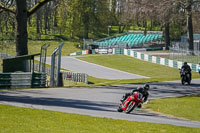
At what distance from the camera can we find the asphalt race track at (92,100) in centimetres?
1452

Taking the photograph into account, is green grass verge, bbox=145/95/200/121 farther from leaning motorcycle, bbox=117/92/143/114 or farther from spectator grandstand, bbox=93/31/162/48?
spectator grandstand, bbox=93/31/162/48

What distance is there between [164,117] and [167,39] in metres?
50.5

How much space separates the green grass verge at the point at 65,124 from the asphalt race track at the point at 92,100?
1.29m

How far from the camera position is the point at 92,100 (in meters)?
18.9

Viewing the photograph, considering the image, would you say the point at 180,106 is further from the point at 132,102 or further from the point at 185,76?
the point at 185,76

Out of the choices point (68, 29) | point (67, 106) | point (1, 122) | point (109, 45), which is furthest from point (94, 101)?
point (68, 29)

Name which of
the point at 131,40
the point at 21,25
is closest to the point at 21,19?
the point at 21,25

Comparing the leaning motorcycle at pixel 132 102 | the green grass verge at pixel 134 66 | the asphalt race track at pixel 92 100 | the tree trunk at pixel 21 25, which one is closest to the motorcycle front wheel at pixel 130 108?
the leaning motorcycle at pixel 132 102

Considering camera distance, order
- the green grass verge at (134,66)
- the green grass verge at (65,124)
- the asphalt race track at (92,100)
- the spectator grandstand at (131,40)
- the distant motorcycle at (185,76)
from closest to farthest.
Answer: the green grass verge at (65,124)
the asphalt race track at (92,100)
the distant motorcycle at (185,76)
the green grass verge at (134,66)
the spectator grandstand at (131,40)

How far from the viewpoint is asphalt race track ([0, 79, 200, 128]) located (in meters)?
14.5

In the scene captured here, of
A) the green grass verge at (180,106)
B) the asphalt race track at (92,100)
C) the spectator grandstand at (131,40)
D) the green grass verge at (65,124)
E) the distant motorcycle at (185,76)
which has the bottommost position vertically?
the green grass verge at (180,106)

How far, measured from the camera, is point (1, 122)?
11320 millimetres

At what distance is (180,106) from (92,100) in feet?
13.7

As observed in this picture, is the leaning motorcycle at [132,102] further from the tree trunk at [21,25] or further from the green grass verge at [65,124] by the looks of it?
the tree trunk at [21,25]
